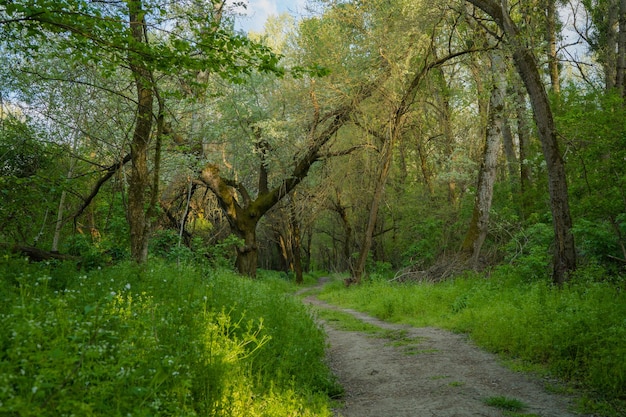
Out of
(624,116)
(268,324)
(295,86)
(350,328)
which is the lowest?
(350,328)

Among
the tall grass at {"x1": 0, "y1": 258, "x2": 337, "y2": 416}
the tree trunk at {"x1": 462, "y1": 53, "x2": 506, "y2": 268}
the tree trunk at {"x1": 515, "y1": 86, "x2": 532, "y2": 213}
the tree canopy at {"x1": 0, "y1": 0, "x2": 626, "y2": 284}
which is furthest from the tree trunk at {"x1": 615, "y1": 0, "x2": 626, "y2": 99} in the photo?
the tall grass at {"x1": 0, "y1": 258, "x2": 337, "y2": 416}

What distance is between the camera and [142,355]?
12.1ft

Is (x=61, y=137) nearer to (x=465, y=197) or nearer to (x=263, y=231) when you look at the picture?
(x=465, y=197)

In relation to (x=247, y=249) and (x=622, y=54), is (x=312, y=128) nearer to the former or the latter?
(x=247, y=249)

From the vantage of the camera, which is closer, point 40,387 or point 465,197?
point 40,387

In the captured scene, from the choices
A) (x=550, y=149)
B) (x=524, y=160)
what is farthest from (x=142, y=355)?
(x=524, y=160)

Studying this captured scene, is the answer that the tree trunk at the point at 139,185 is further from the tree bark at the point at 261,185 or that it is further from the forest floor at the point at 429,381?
the tree bark at the point at 261,185

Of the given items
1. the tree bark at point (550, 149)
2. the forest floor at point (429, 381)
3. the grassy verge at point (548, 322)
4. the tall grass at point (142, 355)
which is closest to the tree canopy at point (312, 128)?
the tree bark at point (550, 149)

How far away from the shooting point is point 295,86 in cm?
1786

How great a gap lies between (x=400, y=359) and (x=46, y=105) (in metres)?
12.5

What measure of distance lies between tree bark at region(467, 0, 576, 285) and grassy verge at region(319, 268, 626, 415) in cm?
52

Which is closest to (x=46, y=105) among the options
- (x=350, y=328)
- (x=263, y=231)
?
(x=350, y=328)

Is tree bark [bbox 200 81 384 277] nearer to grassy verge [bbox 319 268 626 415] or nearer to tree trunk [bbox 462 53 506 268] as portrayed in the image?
tree trunk [bbox 462 53 506 268]

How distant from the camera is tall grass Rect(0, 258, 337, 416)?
9.27ft
